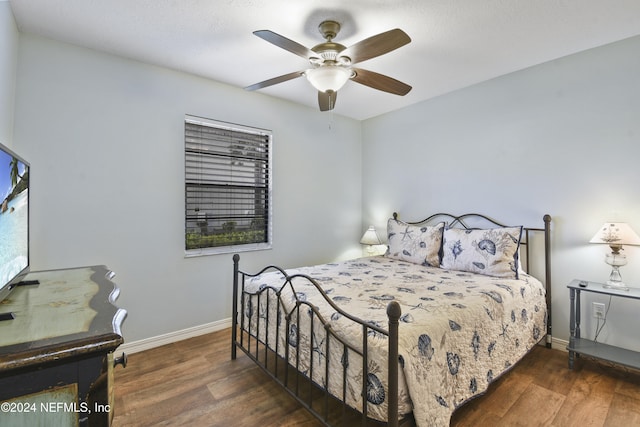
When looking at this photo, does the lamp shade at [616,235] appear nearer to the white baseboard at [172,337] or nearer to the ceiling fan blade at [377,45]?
the ceiling fan blade at [377,45]

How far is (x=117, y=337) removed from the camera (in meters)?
0.83

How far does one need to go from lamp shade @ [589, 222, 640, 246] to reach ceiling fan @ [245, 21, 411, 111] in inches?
72.2

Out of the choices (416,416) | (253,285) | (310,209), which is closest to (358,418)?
(416,416)

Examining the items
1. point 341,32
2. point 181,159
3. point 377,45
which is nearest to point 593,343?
point 377,45

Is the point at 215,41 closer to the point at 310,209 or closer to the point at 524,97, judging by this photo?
the point at 310,209

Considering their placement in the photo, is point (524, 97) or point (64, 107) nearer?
point (64, 107)

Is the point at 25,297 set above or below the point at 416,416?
above

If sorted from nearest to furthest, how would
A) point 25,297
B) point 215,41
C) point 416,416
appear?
point 25,297 < point 416,416 < point 215,41

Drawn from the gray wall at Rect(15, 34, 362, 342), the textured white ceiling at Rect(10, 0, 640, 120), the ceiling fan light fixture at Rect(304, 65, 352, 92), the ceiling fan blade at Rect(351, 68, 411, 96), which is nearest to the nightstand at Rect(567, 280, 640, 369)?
the textured white ceiling at Rect(10, 0, 640, 120)

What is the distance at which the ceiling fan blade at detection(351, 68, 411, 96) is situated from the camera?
2.16m

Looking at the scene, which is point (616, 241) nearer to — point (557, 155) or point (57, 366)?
point (557, 155)

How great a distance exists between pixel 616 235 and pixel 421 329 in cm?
187

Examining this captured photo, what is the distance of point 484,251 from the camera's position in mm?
2648

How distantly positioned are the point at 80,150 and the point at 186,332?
1.83m
